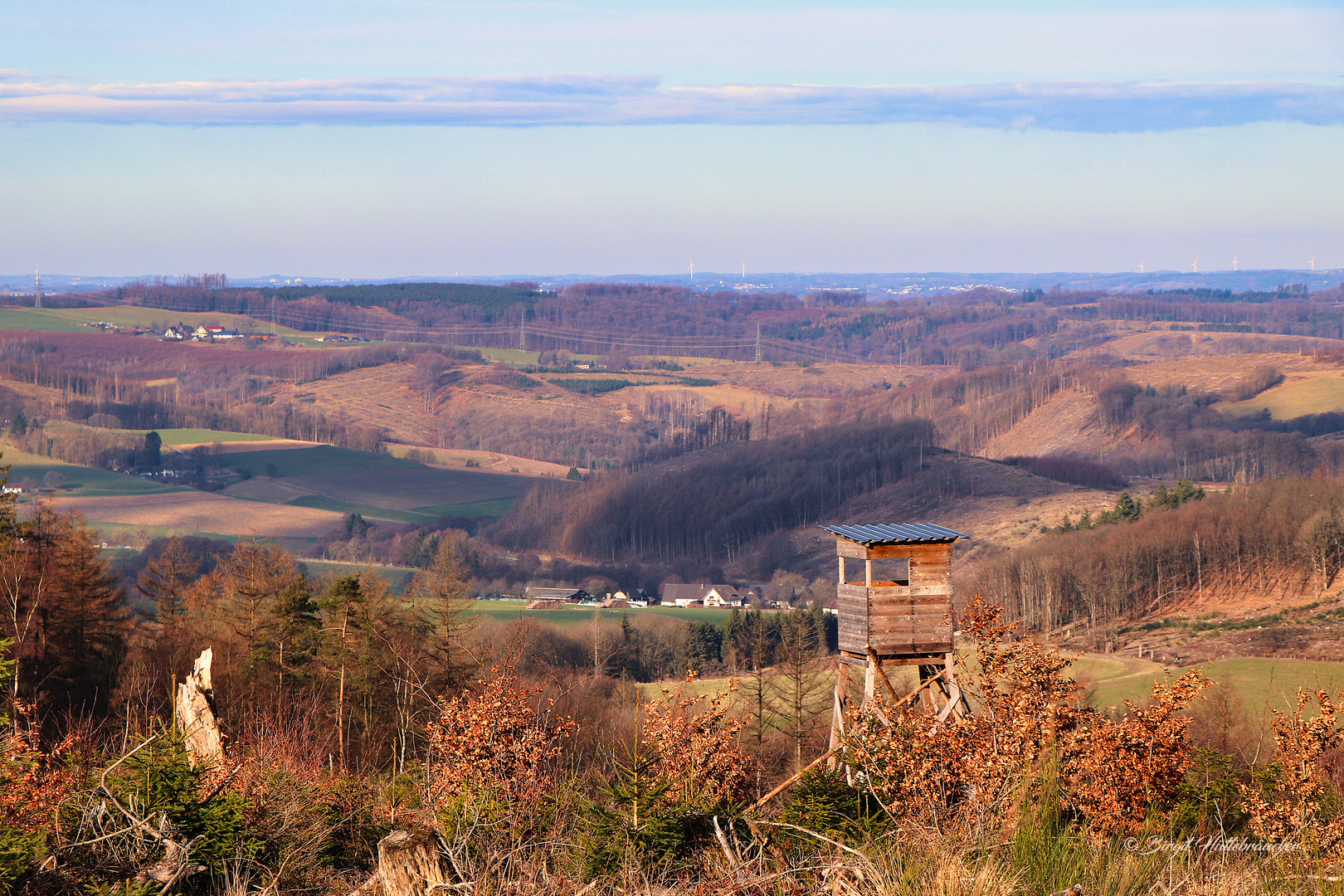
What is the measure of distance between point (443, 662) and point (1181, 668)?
65.7 m

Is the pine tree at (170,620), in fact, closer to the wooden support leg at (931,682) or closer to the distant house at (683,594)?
the wooden support leg at (931,682)

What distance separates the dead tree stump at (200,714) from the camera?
15641mm

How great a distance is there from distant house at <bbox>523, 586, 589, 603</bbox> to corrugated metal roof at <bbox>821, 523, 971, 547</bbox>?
14071 centimetres

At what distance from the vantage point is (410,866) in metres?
9.99

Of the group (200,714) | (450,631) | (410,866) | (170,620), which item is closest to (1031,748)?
(410,866)

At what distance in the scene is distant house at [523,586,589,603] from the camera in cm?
16738

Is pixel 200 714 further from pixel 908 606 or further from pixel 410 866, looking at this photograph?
pixel 908 606

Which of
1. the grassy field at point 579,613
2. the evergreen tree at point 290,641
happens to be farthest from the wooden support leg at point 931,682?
the grassy field at point 579,613

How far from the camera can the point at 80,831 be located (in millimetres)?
10289

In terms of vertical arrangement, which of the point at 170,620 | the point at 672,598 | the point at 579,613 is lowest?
the point at 672,598

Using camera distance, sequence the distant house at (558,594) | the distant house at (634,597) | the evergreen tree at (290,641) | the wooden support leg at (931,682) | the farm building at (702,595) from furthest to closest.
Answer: the farm building at (702,595) → the distant house at (634,597) → the distant house at (558,594) → the evergreen tree at (290,641) → the wooden support leg at (931,682)

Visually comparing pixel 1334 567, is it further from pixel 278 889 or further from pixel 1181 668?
pixel 278 889

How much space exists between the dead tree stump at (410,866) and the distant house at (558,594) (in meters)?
155

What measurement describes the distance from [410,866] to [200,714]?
25.4 ft
